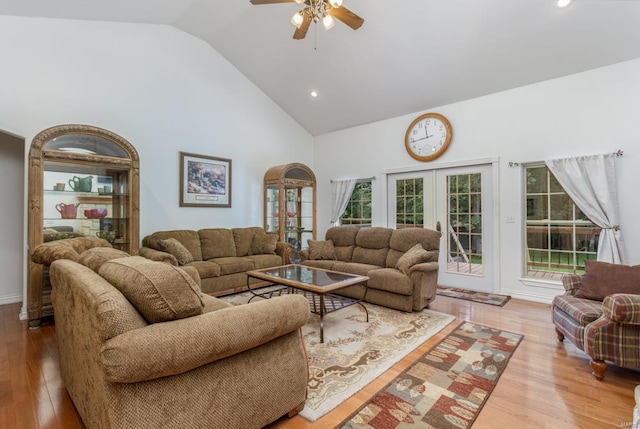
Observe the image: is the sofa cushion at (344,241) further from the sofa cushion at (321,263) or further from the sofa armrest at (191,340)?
the sofa armrest at (191,340)

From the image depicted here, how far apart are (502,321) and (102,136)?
17.5ft

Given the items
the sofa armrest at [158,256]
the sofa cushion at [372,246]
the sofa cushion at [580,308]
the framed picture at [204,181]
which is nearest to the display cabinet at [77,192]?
the sofa armrest at [158,256]

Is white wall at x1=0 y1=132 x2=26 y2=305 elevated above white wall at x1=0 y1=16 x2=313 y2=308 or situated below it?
below

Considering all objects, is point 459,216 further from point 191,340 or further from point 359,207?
point 191,340

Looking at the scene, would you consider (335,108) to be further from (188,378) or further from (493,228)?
(188,378)

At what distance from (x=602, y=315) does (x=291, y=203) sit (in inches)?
185

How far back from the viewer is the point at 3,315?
12.0 ft

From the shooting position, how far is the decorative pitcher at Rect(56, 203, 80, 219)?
146 inches

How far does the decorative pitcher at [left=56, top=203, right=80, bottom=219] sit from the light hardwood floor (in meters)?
1.37

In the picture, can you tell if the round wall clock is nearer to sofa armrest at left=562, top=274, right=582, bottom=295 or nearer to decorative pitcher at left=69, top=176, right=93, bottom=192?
sofa armrest at left=562, top=274, right=582, bottom=295

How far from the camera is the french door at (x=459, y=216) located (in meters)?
4.67

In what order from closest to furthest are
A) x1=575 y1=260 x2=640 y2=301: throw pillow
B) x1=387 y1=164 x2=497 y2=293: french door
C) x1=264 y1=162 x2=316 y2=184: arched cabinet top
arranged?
x1=575 y1=260 x2=640 y2=301: throw pillow → x1=387 y1=164 x2=497 y2=293: french door → x1=264 y1=162 x2=316 y2=184: arched cabinet top

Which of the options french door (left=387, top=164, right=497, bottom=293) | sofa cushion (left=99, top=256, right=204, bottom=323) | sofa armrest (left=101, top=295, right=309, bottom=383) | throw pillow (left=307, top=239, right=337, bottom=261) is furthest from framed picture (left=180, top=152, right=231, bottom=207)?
sofa armrest (left=101, top=295, right=309, bottom=383)

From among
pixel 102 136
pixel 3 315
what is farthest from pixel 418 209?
pixel 3 315
